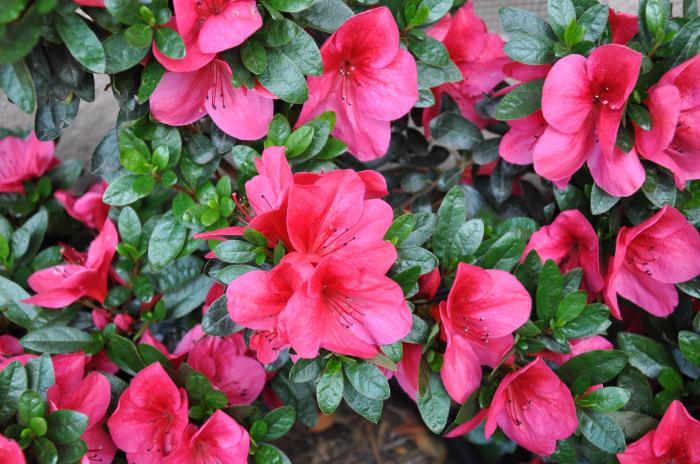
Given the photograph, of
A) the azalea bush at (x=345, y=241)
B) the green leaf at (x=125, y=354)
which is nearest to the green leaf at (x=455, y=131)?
the azalea bush at (x=345, y=241)

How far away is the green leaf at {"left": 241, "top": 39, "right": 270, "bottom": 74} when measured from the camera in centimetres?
106

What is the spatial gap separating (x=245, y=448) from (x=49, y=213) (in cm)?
88

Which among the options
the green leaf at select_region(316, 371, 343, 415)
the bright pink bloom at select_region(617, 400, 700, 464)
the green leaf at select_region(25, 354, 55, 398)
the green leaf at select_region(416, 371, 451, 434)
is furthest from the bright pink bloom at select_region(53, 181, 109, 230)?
the bright pink bloom at select_region(617, 400, 700, 464)

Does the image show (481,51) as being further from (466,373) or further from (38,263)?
(38,263)

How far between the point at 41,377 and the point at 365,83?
2.49 feet

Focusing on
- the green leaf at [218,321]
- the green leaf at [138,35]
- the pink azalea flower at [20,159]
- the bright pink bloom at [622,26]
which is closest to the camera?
the green leaf at [138,35]

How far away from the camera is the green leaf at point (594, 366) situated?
118 centimetres

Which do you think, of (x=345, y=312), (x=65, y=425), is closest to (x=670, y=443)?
(x=345, y=312)

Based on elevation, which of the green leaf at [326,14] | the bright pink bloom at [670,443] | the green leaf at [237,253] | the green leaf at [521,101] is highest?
the green leaf at [326,14]

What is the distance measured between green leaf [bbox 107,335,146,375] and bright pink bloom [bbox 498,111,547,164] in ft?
2.68

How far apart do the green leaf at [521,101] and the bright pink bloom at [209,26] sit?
0.49m

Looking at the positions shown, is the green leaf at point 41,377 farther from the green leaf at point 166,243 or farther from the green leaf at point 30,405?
the green leaf at point 166,243

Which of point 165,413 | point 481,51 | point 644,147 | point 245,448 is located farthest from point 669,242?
point 165,413

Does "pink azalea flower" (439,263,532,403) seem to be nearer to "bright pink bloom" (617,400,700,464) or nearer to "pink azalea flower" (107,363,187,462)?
"bright pink bloom" (617,400,700,464)
